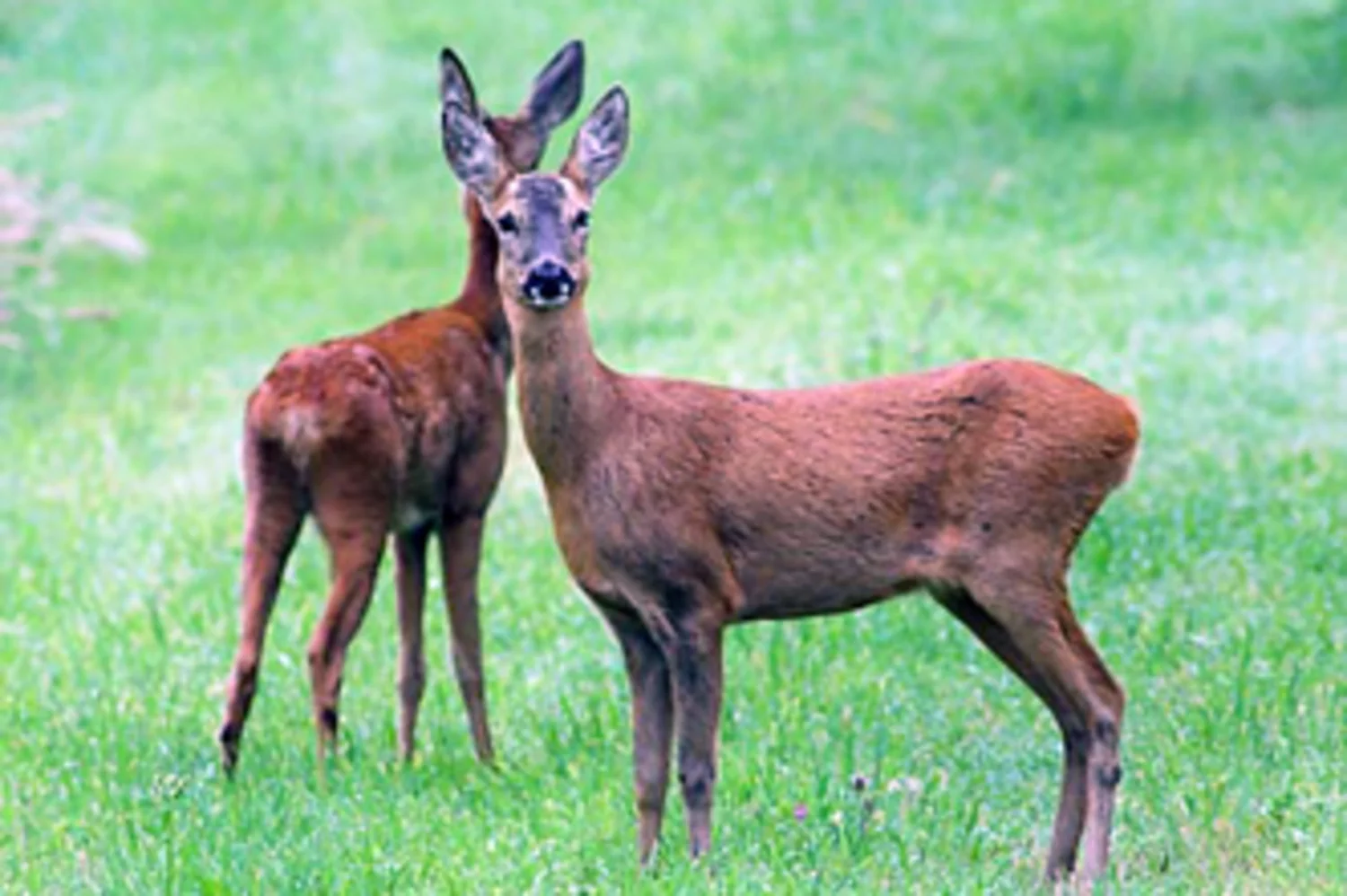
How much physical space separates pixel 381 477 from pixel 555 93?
1488 millimetres

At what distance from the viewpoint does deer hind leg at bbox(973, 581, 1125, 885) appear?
257 inches

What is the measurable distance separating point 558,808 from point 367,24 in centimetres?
1661

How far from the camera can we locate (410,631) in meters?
8.34

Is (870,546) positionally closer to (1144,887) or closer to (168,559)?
(1144,887)

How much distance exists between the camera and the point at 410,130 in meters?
20.8

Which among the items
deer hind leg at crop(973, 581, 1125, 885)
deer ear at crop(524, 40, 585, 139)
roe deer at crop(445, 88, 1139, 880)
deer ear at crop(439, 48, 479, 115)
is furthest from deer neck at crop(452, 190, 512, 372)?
deer hind leg at crop(973, 581, 1125, 885)

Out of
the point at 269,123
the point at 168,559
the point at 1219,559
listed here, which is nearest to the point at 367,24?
the point at 269,123

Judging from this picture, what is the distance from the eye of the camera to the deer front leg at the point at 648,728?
671cm

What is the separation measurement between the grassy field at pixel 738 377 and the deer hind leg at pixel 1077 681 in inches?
6.1

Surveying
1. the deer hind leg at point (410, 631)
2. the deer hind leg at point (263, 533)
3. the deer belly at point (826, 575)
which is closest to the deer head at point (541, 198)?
the deer belly at point (826, 575)

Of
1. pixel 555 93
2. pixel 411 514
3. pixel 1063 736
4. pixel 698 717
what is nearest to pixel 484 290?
pixel 555 93

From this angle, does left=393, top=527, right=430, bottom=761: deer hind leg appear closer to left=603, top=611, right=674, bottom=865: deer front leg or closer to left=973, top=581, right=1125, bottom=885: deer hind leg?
left=603, top=611, right=674, bottom=865: deer front leg

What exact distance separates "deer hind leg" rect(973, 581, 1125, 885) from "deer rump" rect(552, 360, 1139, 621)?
8 centimetres

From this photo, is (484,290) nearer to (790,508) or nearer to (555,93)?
(555,93)
